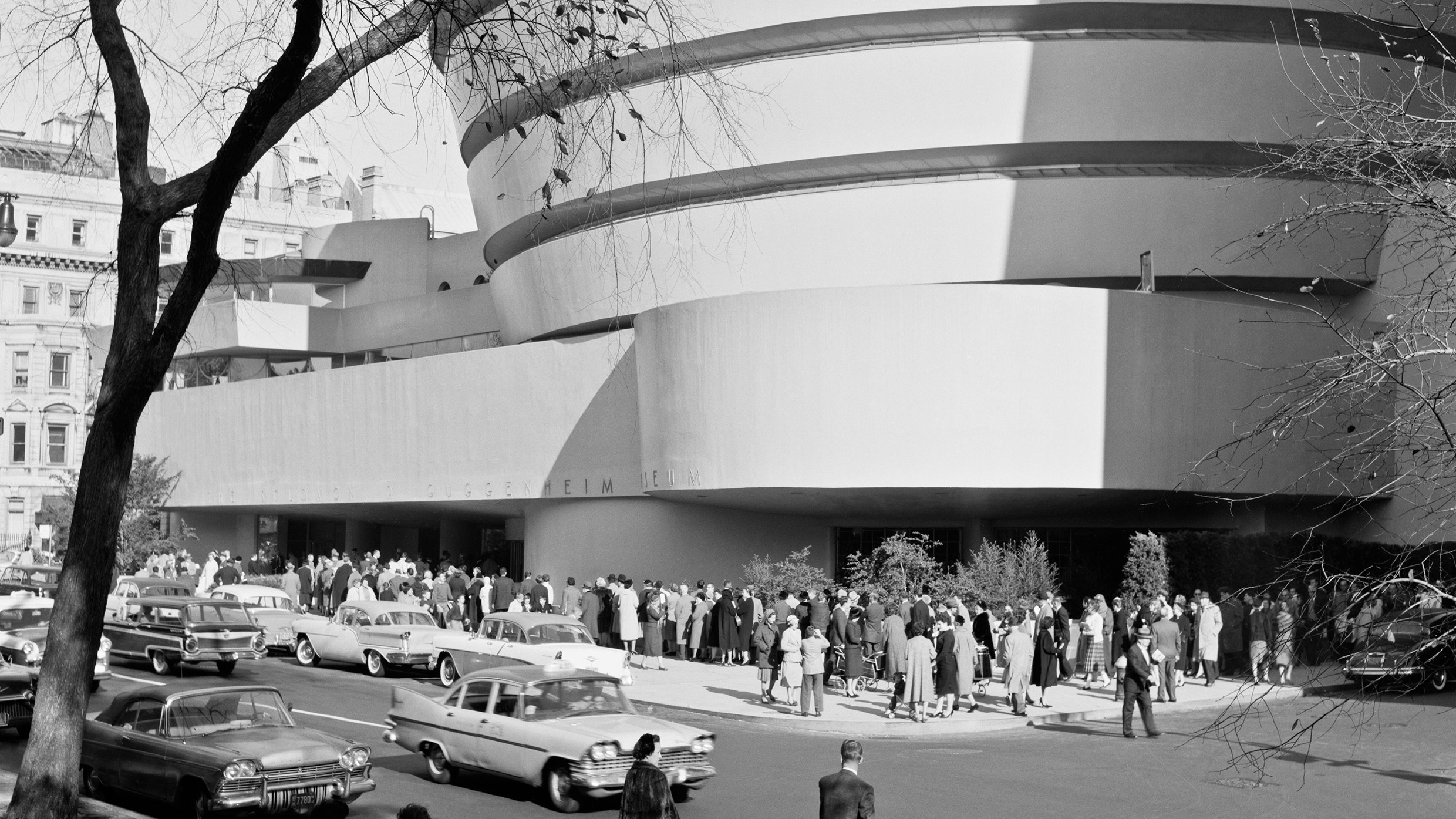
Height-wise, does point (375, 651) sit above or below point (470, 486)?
below

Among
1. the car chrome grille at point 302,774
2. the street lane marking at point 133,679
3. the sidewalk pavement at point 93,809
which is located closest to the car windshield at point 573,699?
the car chrome grille at point 302,774

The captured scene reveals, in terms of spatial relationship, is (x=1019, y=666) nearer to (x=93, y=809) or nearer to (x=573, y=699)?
(x=573, y=699)

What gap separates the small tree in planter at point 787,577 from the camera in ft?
112

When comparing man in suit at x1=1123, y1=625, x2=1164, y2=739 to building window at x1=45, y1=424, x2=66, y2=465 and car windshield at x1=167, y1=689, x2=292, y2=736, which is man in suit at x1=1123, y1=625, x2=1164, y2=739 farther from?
building window at x1=45, y1=424, x2=66, y2=465

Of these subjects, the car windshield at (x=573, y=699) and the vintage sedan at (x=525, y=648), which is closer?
the car windshield at (x=573, y=699)

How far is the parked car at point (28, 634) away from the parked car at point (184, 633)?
1.61ft

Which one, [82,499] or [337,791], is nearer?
[82,499]

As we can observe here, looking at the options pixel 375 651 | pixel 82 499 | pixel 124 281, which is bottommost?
pixel 375 651

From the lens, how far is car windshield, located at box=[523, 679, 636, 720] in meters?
14.9


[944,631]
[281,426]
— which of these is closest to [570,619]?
[944,631]

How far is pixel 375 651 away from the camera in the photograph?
26.3 meters

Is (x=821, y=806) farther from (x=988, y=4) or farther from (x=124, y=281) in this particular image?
(x=988, y=4)

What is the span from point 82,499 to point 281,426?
42.3m

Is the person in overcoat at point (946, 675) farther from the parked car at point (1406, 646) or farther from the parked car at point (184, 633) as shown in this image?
the parked car at point (1406, 646)
